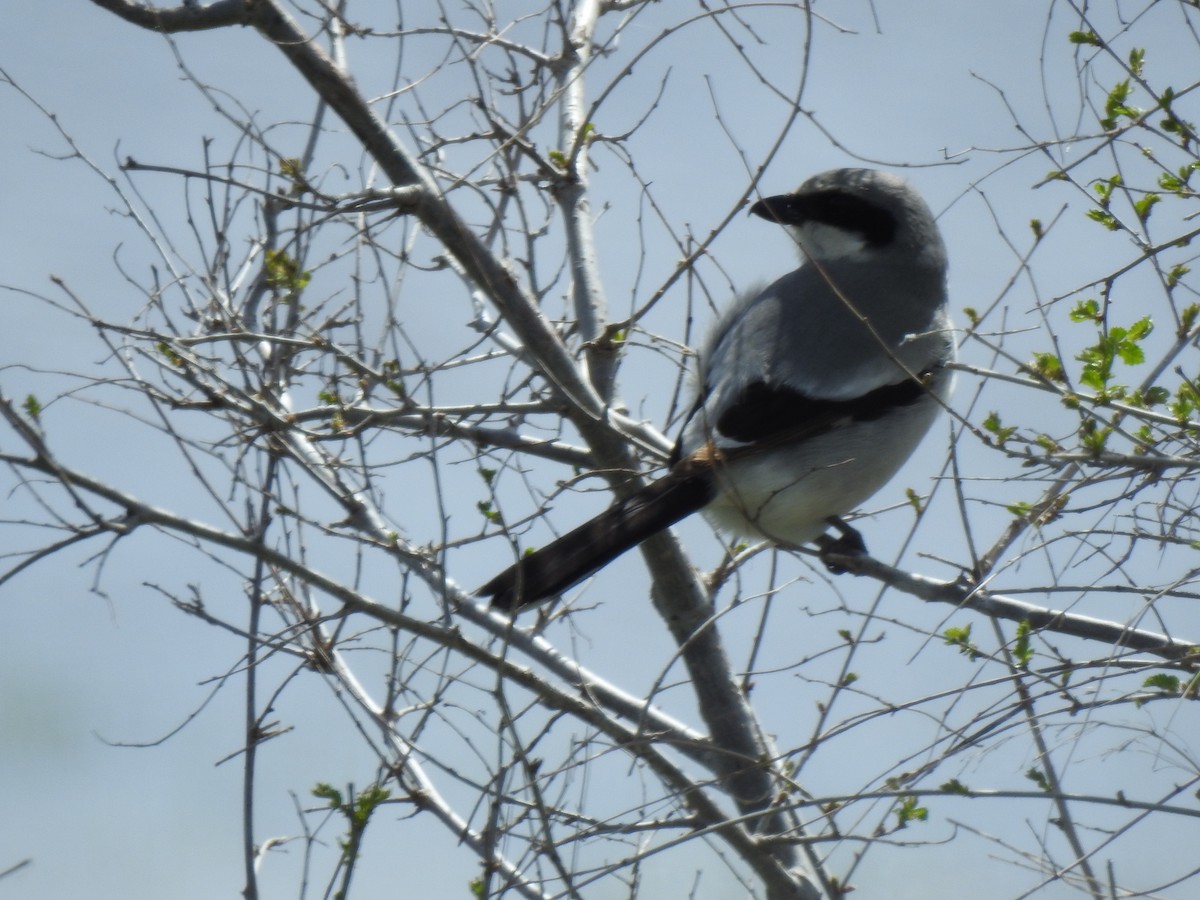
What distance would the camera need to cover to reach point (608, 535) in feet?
11.9

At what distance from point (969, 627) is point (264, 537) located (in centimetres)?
191

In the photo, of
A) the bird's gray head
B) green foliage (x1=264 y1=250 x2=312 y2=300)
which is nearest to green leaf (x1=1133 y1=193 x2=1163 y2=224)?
the bird's gray head

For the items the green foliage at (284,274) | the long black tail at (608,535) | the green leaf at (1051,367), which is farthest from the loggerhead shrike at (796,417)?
the green foliage at (284,274)

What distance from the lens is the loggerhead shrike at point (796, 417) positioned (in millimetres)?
3645

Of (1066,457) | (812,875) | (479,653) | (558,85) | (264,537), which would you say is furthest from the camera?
(558,85)

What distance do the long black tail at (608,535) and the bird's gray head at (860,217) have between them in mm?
1321

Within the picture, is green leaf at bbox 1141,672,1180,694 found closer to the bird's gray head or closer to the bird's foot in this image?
the bird's foot

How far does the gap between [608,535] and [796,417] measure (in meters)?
0.74

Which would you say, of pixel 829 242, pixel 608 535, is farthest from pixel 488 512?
pixel 829 242

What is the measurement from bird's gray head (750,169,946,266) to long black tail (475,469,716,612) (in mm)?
1321

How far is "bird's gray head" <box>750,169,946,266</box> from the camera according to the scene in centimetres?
456

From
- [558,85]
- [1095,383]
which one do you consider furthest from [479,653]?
[558,85]

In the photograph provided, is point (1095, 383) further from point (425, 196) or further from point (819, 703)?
point (425, 196)

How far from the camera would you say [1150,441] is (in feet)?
10.3
